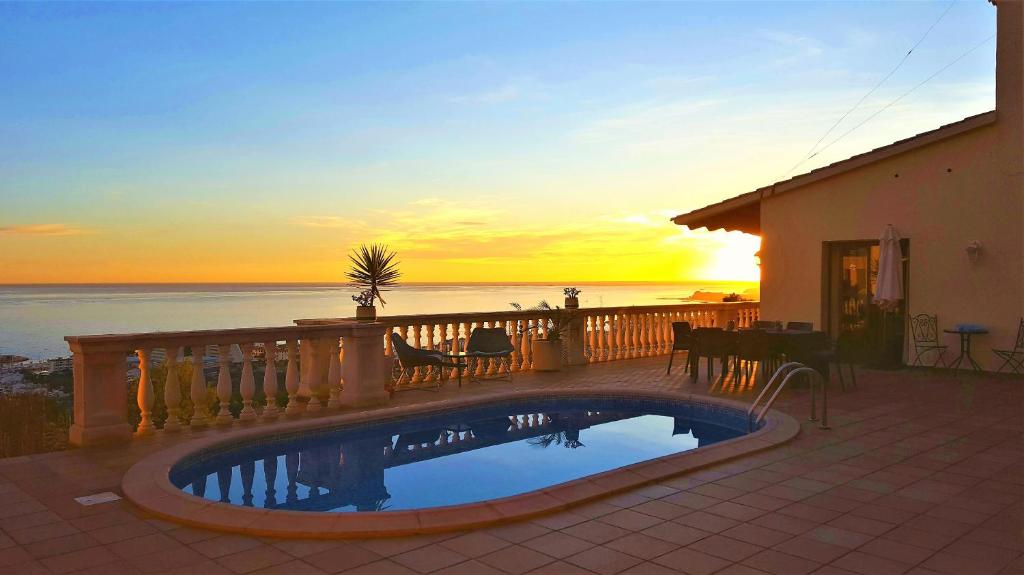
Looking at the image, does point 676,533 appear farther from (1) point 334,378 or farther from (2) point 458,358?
(2) point 458,358

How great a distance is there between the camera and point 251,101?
541 inches

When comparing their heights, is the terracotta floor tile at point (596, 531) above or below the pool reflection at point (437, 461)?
above

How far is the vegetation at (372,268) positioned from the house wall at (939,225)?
7.88m

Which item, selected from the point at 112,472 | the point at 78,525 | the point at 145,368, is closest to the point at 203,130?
the point at 145,368

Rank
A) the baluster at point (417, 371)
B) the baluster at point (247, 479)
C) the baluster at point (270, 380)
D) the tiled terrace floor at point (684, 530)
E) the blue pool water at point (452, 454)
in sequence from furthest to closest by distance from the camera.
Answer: the baluster at point (417, 371) → the baluster at point (270, 380) → the blue pool water at point (452, 454) → the baluster at point (247, 479) → the tiled terrace floor at point (684, 530)

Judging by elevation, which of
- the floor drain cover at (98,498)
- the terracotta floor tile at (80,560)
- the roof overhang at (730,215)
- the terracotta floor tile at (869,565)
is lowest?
the floor drain cover at (98,498)

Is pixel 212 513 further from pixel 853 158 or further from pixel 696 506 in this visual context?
pixel 853 158

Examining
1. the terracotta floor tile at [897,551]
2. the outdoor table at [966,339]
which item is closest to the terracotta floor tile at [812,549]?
the terracotta floor tile at [897,551]

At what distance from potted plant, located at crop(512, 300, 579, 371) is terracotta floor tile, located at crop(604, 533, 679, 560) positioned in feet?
24.1

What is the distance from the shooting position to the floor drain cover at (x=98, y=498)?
14.4 feet

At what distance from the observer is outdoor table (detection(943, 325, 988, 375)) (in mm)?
10562

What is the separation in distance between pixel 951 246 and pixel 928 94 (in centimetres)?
404

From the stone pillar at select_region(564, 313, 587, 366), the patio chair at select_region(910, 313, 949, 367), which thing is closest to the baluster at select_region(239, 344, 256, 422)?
the stone pillar at select_region(564, 313, 587, 366)

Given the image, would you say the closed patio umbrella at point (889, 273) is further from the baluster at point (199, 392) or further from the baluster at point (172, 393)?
the baluster at point (172, 393)
